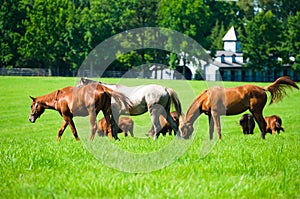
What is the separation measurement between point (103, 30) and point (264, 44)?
23386 mm

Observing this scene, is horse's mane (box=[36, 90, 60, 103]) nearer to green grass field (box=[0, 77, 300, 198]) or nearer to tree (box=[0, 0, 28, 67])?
green grass field (box=[0, 77, 300, 198])

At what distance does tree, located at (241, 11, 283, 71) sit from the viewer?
76812 mm

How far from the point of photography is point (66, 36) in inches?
2758

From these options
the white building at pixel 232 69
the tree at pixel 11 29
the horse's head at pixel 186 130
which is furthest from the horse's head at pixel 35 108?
the white building at pixel 232 69

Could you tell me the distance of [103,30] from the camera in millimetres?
71750

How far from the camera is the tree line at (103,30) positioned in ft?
226

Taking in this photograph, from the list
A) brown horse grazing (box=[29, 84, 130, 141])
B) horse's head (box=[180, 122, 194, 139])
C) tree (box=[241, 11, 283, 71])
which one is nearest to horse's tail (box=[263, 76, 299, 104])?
horse's head (box=[180, 122, 194, 139])

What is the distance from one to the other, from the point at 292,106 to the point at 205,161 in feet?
112

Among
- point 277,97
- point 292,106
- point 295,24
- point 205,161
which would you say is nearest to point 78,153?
point 205,161

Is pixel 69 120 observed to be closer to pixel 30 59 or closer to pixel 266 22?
pixel 30 59

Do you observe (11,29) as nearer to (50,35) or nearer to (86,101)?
(50,35)

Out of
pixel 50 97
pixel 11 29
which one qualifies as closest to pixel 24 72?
pixel 11 29

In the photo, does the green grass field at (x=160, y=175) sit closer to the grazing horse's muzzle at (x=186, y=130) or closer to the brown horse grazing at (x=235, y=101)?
the brown horse grazing at (x=235, y=101)

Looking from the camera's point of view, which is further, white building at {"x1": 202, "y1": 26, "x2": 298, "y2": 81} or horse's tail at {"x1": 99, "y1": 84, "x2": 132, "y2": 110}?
white building at {"x1": 202, "y1": 26, "x2": 298, "y2": 81}
